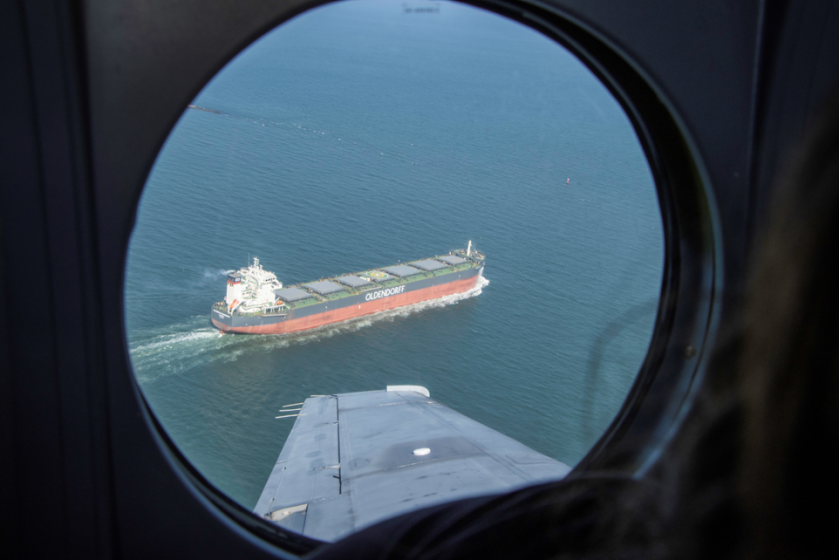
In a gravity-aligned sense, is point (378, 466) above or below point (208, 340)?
above

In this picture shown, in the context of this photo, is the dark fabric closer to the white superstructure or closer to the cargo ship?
the cargo ship

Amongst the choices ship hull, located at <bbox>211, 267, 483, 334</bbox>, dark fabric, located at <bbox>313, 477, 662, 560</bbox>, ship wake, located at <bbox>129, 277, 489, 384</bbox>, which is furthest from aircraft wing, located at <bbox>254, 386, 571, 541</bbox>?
ship hull, located at <bbox>211, 267, 483, 334</bbox>

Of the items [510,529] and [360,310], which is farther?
[360,310]

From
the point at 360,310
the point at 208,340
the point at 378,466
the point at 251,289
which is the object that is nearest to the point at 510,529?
the point at 378,466

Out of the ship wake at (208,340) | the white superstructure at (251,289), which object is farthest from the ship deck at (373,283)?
the ship wake at (208,340)

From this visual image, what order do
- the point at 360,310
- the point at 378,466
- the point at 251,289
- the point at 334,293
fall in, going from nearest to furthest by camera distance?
the point at 378,466 < the point at 251,289 < the point at 334,293 < the point at 360,310

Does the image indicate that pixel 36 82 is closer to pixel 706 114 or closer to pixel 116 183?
pixel 116 183

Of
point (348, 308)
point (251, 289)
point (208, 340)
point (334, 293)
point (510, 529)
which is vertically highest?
point (510, 529)

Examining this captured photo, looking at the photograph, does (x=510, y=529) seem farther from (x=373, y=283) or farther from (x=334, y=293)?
(x=373, y=283)
